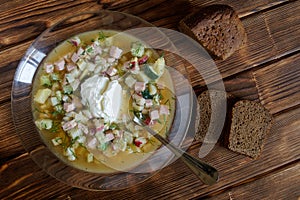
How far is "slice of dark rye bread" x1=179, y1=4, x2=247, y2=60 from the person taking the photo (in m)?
1.45

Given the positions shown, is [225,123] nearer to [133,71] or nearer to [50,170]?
[133,71]

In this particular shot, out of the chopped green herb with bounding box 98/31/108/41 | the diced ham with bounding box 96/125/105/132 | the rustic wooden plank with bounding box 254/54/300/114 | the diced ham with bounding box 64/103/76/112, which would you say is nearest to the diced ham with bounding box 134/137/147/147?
the diced ham with bounding box 96/125/105/132

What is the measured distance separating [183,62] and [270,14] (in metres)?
0.32

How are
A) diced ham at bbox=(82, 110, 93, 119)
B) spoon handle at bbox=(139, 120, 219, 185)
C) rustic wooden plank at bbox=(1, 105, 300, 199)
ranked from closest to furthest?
spoon handle at bbox=(139, 120, 219, 185) → diced ham at bbox=(82, 110, 93, 119) → rustic wooden plank at bbox=(1, 105, 300, 199)

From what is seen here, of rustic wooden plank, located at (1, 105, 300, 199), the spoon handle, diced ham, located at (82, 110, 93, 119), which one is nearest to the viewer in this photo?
the spoon handle

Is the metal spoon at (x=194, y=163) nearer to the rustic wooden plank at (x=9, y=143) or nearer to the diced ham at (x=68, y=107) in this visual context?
the diced ham at (x=68, y=107)

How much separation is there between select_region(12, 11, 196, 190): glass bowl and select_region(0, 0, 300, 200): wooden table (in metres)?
0.04

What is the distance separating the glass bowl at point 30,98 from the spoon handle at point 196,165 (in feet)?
0.17

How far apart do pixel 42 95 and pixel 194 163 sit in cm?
47

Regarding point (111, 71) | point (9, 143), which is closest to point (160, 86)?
point (111, 71)

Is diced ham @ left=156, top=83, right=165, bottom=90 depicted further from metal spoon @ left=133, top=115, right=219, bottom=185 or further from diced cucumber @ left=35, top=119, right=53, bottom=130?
diced cucumber @ left=35, top=119, right=53, bottom=130

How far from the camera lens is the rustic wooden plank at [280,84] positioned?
1548mm

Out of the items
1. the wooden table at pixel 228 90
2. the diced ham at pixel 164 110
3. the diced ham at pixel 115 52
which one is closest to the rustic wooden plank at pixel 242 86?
the wooden table at pixel 228 90

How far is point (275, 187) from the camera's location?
1.56 m
